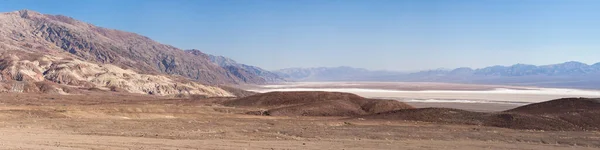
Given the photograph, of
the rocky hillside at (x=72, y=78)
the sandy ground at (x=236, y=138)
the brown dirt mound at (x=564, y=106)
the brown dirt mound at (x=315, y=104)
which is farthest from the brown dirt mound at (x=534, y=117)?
the rocky hillside at (x=72, y=78)

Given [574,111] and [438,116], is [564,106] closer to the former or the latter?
[574,111]

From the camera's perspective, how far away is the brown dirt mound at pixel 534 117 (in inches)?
1339

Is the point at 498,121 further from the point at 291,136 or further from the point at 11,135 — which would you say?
the point at 11,135

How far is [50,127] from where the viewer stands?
27.2 m

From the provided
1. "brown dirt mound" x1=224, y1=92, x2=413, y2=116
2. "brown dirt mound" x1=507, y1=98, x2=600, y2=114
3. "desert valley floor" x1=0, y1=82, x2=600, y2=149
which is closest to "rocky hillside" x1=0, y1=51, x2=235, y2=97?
"brown dirt mound" x1=224, y1=92, x2=413, y2=116

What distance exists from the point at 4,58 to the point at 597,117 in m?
113

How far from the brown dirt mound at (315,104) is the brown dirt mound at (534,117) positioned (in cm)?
853

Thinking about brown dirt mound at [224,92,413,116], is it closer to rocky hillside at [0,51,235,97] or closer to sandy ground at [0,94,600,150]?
sandy ground at [0,94,600,150]

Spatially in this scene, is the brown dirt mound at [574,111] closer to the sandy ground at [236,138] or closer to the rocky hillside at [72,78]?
the sandy ground at [236,138]

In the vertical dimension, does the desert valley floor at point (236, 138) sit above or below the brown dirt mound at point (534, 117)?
below

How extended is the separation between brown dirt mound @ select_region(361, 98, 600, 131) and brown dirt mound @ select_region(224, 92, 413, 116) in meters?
8.53

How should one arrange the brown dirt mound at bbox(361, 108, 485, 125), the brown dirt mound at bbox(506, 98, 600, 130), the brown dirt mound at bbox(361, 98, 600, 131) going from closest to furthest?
the brown dirt mound at bbox(361, 98, 600, 131), the brown dirt mound at bbox(506, 98, 600, 130), the brown dirt mound at bbox(361, 108, 485, 125)

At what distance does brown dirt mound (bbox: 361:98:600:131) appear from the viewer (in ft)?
112

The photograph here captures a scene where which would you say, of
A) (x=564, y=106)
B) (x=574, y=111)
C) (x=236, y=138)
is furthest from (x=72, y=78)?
(x=574, y=111)
